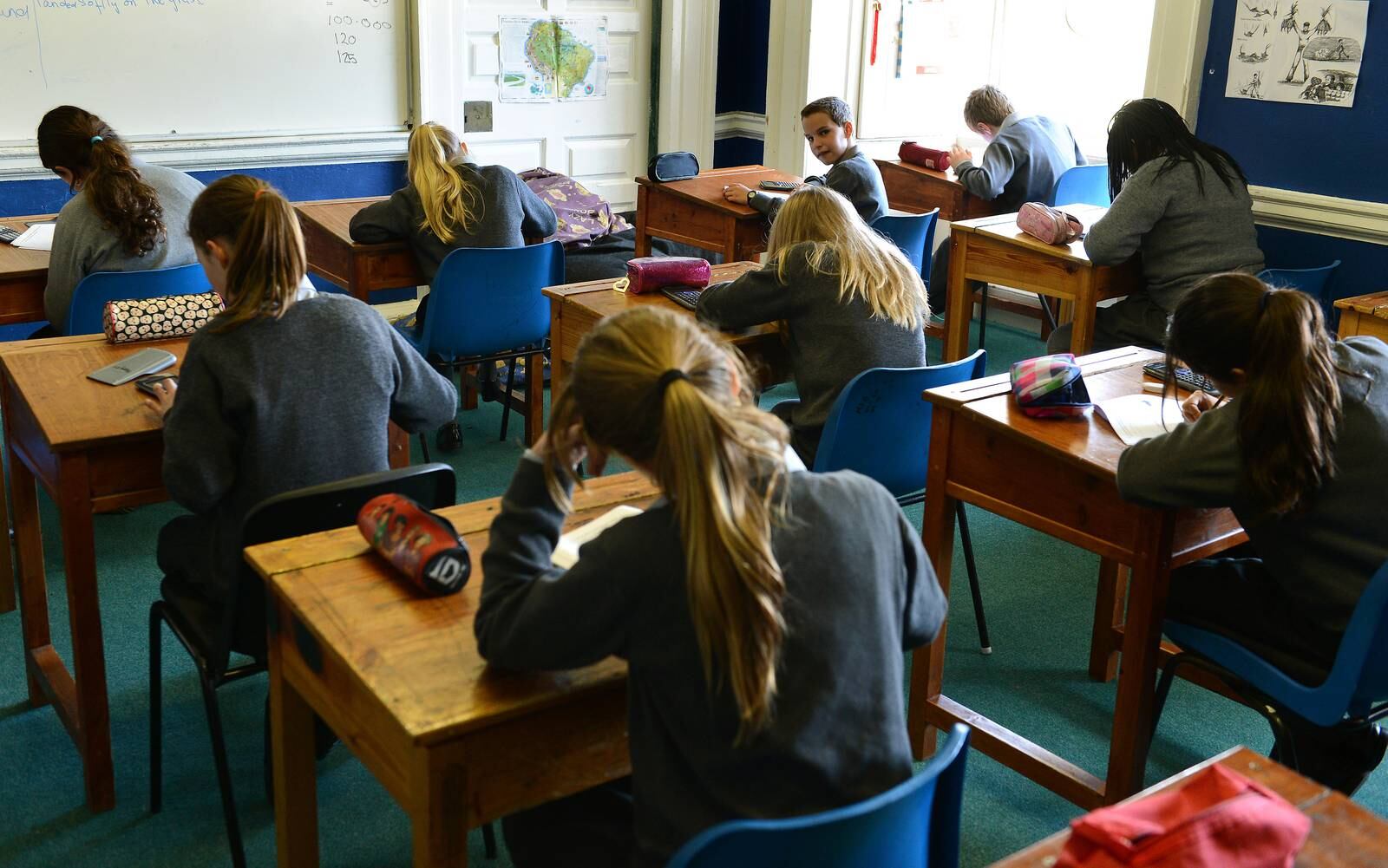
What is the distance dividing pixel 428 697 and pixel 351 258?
2771mm

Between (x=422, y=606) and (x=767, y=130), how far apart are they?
5313mm

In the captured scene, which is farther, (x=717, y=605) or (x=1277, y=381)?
(x=1277, y=381)

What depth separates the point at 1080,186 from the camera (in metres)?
5.21

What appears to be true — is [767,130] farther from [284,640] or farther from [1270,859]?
[1270,859]

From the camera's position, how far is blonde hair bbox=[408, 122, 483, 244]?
12.8 feet

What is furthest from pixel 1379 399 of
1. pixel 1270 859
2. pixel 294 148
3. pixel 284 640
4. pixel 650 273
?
pixel 294 148

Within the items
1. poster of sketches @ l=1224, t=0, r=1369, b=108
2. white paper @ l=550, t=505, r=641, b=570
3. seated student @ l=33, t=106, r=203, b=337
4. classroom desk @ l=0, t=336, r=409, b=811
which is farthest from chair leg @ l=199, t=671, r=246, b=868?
poster of sketches @ l=1224, t=0, r=1369, b=108

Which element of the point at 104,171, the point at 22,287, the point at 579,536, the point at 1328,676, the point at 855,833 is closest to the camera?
the point at 855,833

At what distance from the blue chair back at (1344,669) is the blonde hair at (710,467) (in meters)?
1.06

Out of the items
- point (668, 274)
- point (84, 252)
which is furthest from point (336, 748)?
point (84, 252)

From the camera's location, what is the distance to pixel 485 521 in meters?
1.93

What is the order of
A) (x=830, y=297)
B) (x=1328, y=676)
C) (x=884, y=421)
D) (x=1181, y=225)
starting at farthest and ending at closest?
(x=1181, y=225), (x=830, y=297), (x=884, y=421), (x=1328, y=676)

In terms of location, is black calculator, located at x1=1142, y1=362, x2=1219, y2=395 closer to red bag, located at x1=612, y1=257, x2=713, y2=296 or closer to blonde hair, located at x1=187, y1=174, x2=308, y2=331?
red bag, located at x1=612, y1=257, x2=713, y2=296

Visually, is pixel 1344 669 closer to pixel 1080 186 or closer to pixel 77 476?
pixel 77 476
